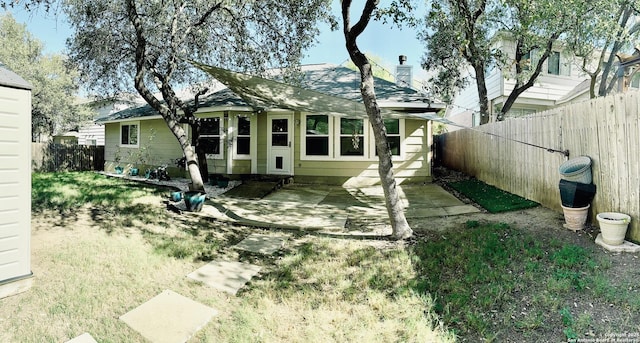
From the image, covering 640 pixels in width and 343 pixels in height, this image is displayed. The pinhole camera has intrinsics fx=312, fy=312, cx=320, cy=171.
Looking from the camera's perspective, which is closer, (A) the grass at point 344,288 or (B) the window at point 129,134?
(A) the grass at point 344,288

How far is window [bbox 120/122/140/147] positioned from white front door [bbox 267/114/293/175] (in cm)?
615

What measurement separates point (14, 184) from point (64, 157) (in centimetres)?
1329

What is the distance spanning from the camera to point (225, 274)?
3.54 meters

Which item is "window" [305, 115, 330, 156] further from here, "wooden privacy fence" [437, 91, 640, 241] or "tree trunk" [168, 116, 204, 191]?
"wooden privacy fence" [437, 91, 640, 241]

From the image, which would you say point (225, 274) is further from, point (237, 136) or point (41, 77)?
point (41, 77)

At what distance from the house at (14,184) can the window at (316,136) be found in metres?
7.11

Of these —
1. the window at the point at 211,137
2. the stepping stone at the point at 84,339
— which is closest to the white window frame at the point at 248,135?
the window at the point at 211,137

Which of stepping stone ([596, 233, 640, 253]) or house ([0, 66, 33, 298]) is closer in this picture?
house ([0, 66, 33, 298])

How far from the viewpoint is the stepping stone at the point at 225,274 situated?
329 cm

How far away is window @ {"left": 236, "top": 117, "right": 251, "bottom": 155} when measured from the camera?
9.94 m

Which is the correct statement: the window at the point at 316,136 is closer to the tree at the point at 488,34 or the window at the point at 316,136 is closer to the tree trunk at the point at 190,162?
the tree trunk at the point at 190,162

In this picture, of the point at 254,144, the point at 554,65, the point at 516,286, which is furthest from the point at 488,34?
the point at 516,286

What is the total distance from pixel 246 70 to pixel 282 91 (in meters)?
3.00

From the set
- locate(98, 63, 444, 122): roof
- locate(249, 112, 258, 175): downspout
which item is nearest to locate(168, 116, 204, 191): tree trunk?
locate(98, 63, 444, 122): roof
